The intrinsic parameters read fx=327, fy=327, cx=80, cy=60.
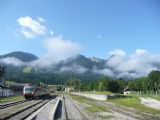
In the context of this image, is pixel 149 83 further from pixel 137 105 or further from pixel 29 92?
pixel 137 105

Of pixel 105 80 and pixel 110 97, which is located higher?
pixel 105 80

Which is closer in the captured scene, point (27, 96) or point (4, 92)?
point (27, 96)

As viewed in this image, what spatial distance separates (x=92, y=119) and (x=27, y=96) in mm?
48732

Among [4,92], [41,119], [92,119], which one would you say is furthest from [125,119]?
[4,92]

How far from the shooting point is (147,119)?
27.4 meters

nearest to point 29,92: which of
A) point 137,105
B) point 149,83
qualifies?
point 137,105

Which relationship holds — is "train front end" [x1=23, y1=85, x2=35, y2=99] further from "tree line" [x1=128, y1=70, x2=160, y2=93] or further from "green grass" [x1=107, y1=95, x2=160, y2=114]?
"tree line" [x1=128, y1=70, x2=160, y2=93]

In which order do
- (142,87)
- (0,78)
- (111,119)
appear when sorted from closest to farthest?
1. (111,119)
2. (0,78)
3. (142,87)

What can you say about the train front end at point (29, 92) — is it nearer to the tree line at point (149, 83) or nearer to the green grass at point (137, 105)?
the green grass at point (137, 105)

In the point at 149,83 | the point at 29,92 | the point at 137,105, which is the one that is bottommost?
the point at 137,105

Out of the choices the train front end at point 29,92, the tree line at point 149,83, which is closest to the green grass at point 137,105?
the train front end at point 29,92

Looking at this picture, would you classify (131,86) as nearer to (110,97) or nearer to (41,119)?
(110,97)

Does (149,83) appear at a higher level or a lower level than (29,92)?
higher

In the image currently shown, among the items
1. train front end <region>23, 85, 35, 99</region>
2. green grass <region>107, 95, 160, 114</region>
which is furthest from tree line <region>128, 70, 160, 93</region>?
green grass <region>107, 95, 160, 114</region>
